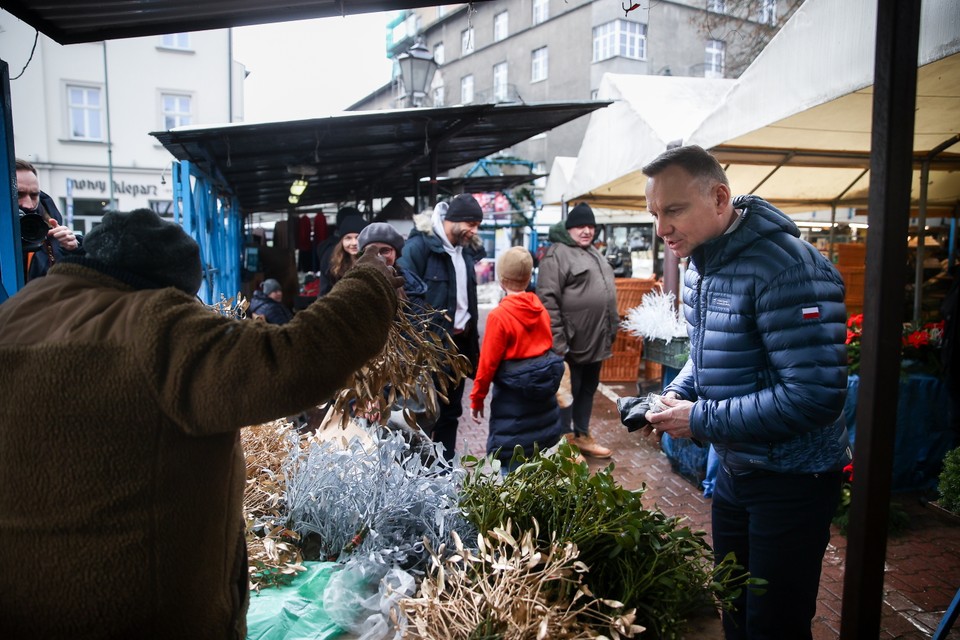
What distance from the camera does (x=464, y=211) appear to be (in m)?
4.32

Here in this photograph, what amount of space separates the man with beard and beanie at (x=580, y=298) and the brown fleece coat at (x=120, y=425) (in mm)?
4005

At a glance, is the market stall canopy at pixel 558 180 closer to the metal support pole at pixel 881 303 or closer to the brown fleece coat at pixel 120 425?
the metal support pole at pixel 881 303

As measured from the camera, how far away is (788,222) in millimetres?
1968

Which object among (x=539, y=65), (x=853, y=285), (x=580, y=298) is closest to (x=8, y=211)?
(x=580, y=298)

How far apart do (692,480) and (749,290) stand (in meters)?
3.08

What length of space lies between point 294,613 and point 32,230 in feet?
6.85

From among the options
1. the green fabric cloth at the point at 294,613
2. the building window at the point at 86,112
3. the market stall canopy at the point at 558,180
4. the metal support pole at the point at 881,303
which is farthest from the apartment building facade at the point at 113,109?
the metal support pole at the point at 881,303

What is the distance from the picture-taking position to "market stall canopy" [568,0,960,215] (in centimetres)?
314

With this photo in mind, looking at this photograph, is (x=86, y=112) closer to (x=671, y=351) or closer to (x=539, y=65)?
(x=539, y=65)

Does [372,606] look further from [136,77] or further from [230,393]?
[136,77]

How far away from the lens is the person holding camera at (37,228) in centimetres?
268

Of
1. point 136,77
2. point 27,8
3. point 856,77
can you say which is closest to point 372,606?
point 27,8

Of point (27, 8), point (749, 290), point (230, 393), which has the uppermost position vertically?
point (27, 8)

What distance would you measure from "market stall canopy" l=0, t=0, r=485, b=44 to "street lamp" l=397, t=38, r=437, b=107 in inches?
202
